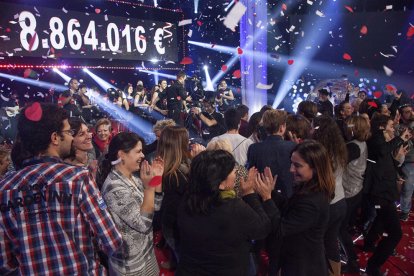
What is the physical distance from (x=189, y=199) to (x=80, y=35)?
31.9 feet

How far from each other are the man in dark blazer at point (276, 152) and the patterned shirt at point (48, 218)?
179 centimetres

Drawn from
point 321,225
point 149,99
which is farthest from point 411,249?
point 149,99

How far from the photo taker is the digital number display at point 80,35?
29.5ft

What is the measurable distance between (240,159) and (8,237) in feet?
7.61

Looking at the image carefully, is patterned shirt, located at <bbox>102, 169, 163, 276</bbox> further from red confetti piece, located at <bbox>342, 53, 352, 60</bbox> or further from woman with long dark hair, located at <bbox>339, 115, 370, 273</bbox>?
red confetti piece, located at <bbox>342, 53, 352, 60</bbox>

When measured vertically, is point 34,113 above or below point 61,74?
above

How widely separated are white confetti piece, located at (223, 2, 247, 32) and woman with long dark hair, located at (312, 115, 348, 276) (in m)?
9.59

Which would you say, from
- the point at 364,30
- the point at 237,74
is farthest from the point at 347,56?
the point at 237,74

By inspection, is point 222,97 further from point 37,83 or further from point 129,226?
point 129,226

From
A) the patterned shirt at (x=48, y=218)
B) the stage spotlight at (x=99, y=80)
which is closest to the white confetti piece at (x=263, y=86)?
the stage spotlight at (x=99, y=80)

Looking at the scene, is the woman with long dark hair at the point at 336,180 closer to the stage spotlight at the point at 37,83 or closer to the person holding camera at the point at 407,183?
the person holding camera at the point at 407,183

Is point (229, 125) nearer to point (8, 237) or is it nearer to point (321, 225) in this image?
point (321, 225)

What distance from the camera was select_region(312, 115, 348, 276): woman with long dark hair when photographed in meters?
2.67

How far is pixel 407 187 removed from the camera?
4.59m
